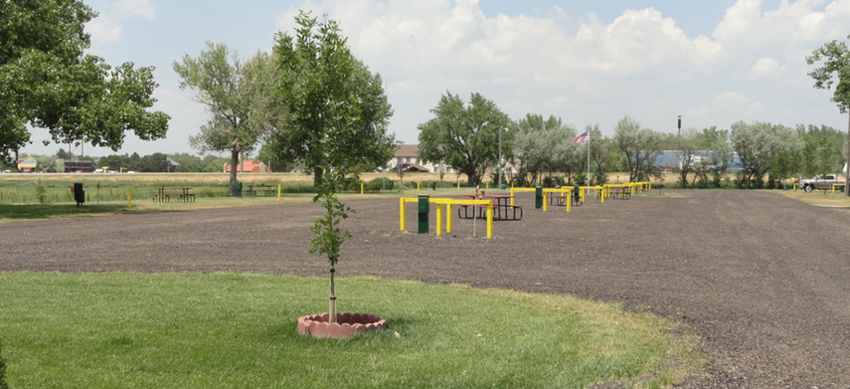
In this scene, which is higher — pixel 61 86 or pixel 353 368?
pixel 61 86

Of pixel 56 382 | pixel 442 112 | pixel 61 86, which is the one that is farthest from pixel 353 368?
pixel 442 112

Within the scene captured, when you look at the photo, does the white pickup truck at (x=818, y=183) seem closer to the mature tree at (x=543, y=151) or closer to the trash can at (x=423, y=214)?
the mature tree at (x=543, y=151)

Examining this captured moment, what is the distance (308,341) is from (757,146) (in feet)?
248

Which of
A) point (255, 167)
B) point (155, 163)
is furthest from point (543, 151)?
point (155, 163)

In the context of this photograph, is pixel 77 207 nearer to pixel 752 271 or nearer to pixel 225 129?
pixel 225 129

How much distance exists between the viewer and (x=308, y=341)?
20.3 feet

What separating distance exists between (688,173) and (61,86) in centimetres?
6794

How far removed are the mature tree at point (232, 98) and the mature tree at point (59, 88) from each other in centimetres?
1603

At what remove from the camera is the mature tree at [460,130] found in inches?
3024

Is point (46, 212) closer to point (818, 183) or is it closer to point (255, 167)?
point (818, 183)

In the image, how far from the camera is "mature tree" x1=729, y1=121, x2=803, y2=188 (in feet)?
239

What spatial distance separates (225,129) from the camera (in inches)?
1802

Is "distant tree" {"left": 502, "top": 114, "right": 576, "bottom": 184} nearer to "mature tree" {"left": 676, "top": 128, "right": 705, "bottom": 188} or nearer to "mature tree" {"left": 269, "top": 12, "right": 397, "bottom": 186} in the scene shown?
"mature tree" {"left": 676, "top": 128, "right": 705, "bottom": 188}

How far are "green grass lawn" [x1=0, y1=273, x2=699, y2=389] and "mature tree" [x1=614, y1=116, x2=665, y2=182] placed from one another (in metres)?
69.7
